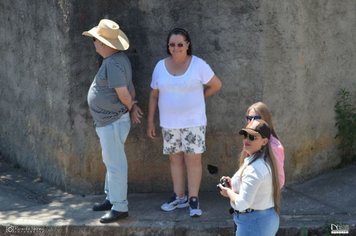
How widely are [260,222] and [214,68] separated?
2.18m

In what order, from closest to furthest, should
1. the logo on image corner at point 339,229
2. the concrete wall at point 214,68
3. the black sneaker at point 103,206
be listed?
the logo on image corner at point 339,229 < the black sneaker at point 103,206 < the concrete wall at point 214,68

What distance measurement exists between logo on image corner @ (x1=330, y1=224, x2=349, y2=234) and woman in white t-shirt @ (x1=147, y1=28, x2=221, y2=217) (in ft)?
3.82

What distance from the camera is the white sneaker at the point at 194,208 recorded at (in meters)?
5.38

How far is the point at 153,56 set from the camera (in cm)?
586

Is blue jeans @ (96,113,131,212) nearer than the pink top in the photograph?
No

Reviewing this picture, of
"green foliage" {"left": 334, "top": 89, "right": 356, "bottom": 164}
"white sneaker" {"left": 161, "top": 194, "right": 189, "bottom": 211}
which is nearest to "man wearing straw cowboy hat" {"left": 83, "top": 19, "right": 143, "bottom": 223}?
"white sneaker" {"left": 161, "top": 194, "right": 189, "bottom": 211}

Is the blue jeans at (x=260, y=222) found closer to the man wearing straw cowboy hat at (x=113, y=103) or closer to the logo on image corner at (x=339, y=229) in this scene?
the logo on image corner at (x=339, y=229)

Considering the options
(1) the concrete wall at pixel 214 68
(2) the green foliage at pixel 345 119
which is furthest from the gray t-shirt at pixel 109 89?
(2) the green foliage at pixel 345 119

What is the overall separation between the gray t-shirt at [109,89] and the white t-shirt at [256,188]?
165cm

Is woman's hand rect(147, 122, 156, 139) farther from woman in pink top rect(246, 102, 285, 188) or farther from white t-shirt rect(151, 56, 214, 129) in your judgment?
woman in pink top rect(246, 102, 285, 188)

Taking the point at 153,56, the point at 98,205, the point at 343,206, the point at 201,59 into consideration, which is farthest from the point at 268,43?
the point at 98,205

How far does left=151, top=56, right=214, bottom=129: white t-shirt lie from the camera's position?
208 inches

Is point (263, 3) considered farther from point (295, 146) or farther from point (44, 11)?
point (44, 11)

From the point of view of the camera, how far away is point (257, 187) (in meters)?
3.87
